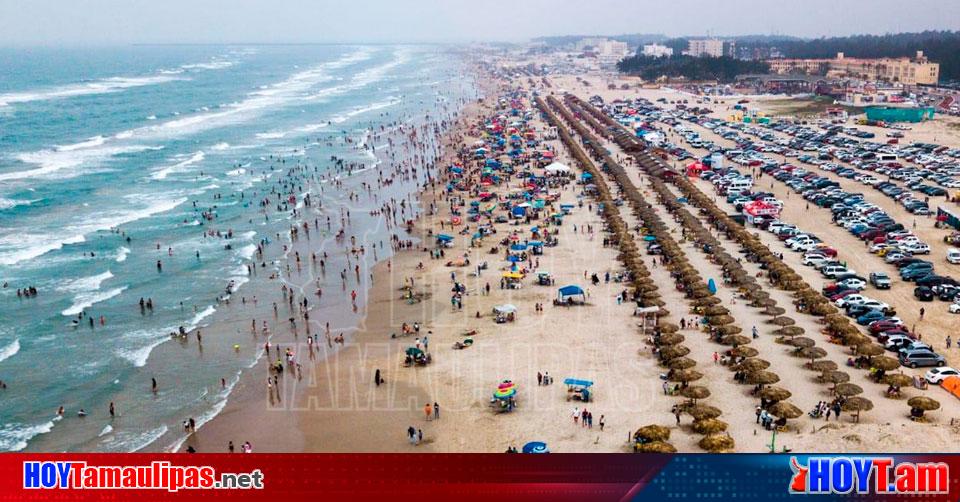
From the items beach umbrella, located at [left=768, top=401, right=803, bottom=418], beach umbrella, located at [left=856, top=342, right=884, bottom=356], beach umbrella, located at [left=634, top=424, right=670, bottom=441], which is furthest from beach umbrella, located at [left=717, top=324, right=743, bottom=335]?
beach umbrella, located at [left=634, top=424, right=670, bottom=441]

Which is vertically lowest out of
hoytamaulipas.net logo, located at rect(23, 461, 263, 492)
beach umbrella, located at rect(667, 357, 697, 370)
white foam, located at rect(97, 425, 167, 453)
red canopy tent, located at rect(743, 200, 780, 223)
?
white foam, located at rect(97, 425, 167, 453)

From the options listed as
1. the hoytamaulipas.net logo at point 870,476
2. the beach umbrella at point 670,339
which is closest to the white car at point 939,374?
the beach umbrella at point 670,339

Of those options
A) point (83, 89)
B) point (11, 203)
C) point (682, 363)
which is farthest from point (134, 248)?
point (83, 89)

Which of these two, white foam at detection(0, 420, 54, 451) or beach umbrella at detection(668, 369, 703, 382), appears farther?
beach umbrella at detection(668, 369, 703, 382)

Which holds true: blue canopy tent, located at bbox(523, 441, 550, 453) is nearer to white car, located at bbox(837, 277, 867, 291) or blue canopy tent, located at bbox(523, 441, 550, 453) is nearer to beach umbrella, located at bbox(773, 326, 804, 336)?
beach umbrella, located at bbox(773, 326, 804, 336)

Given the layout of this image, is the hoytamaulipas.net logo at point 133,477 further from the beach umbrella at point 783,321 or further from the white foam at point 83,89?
the white foam at point 83,89
